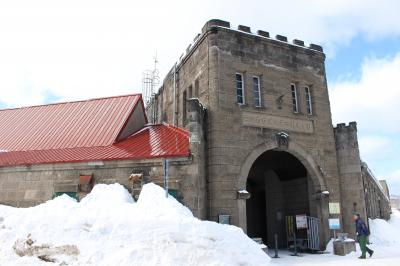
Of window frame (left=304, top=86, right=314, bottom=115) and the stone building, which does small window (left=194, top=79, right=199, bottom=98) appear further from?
window frame (left=304, top=86, right=314, bottom=115)

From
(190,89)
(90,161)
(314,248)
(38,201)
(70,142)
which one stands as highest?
(190,89)

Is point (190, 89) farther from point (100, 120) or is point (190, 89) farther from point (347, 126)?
point (347, 126)

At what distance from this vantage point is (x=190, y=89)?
2055cm

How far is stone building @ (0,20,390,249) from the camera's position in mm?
16328

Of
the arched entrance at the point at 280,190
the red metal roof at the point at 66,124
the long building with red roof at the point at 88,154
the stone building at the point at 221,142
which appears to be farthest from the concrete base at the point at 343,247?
the red metal roof at the point at 66,124

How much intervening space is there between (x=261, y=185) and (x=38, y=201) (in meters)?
13.7

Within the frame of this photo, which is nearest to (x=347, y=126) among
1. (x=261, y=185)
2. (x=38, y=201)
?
(x=261, y=185)

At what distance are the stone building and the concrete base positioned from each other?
4.51ft

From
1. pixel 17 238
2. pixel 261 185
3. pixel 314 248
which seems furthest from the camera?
pixel 261 185

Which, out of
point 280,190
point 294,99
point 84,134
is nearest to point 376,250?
point 280,190

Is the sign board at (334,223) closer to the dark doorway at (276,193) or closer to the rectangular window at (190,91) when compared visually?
the dark doorway at (276,193)

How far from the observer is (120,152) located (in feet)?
56.1

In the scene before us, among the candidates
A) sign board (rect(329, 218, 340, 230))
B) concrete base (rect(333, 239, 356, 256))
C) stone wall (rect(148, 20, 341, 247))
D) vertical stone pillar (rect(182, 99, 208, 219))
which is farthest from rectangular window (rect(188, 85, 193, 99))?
concrete base (rect(333, 239, 356, 256))

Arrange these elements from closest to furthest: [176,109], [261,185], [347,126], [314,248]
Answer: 1. [314,248]
2. [347,126]
3. [176,109]
4. [261,185]
